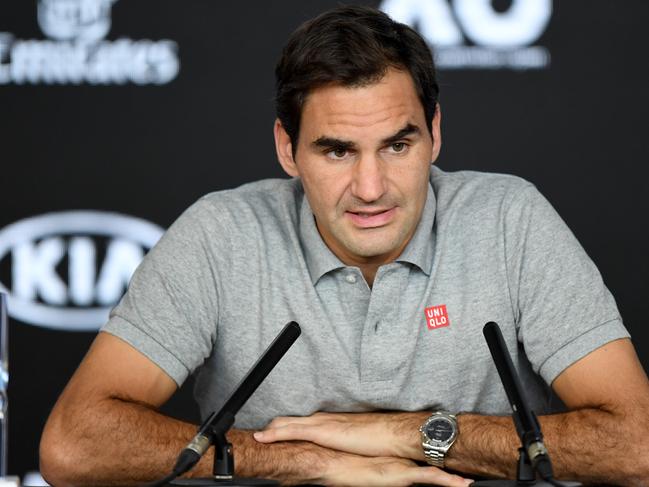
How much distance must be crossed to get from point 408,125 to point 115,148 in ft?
3.98

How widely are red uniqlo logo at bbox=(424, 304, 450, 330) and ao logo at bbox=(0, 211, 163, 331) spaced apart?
111cm

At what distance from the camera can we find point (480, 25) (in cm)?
319

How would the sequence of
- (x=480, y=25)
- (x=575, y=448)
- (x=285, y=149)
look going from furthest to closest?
(x=480, y=25)
(x=285, y=149)
(x=575, y=448)

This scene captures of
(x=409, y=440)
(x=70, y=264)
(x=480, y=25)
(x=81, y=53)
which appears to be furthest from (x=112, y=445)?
(x=480, y=25)

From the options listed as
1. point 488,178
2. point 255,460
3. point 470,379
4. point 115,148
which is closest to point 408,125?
point 488,178

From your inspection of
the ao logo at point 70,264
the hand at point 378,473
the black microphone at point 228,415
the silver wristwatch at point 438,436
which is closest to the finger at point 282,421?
the hand at point 378,473

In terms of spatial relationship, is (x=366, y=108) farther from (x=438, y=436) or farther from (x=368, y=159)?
(x=438, y=436)

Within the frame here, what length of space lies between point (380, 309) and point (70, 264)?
1.16m

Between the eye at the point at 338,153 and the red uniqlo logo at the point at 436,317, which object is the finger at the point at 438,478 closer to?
the red uniqlo logo at the point at 436,317

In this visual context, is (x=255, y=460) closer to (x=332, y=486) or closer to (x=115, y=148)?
(x=332, y=486)

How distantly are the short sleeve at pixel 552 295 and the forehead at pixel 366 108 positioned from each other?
1.01 ft

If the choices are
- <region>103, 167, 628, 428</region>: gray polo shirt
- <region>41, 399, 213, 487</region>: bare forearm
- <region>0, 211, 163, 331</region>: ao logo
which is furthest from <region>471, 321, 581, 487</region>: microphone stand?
<region>0, 211, 163, 331</region>: ao logo

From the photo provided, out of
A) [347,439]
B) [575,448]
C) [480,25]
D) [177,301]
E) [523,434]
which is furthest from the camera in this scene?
[480,25]

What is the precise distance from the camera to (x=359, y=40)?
2.30m
